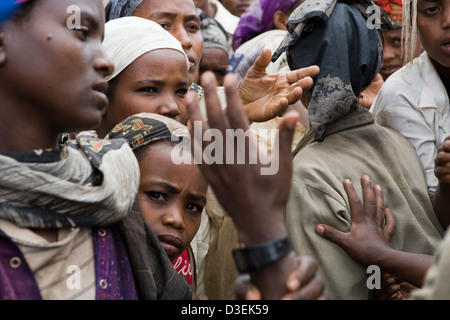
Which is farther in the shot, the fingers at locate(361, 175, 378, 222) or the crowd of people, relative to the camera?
the fingers at locate(361, 175, 378, 222)

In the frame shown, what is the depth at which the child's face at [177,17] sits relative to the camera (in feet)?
14.0

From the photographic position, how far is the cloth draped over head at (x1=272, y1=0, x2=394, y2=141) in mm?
3205

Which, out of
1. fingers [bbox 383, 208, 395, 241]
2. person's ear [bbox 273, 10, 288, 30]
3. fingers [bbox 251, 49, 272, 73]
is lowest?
person's ear [bbox 273, 10, 288, 30]

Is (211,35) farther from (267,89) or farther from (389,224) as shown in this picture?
(389,224)

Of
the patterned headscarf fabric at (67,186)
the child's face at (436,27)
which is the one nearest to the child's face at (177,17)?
the child's face at (436,27)

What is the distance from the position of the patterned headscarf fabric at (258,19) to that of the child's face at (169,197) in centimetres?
338

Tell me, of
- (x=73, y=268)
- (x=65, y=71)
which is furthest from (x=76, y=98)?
(x=73, y=268)

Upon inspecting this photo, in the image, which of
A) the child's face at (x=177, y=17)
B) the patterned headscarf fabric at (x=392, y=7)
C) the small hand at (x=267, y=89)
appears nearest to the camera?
the small hand at (x=267, y=89)

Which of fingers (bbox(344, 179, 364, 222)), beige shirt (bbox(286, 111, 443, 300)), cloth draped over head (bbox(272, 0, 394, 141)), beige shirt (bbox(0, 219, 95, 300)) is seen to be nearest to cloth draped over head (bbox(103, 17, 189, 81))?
cloth draped over head (bbox(272, 0, 394, 141))

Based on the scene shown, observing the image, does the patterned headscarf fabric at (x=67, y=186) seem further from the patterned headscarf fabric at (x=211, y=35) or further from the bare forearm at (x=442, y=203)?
the patterned headscarf fabric at (x=211, y=35)

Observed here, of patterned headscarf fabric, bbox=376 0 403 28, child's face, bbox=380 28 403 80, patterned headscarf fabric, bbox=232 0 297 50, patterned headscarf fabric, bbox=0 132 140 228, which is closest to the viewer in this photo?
patterned headscarf fabric, bbox=0 132 140 228

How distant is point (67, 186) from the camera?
6.63 ft

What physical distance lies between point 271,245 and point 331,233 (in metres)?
1.21

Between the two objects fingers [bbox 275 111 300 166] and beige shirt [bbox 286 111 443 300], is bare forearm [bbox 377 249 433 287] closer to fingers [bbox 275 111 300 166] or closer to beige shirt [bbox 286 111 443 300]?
beige shirt [bbox 286 111 443 300]
